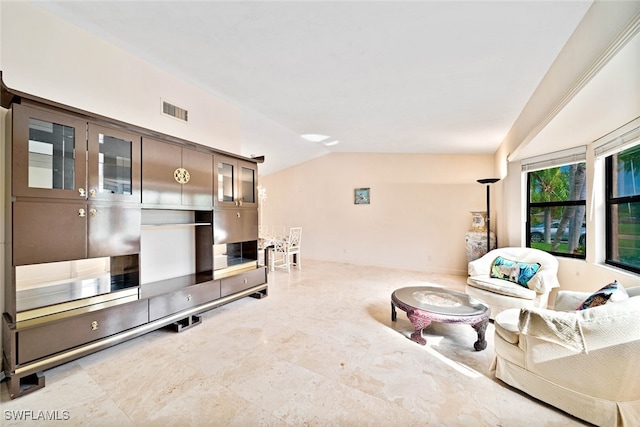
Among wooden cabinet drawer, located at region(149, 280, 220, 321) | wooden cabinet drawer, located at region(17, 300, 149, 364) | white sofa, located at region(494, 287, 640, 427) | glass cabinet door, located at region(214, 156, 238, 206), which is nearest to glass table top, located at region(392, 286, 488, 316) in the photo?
white sofa, located at region(494, 287, 640, 427)

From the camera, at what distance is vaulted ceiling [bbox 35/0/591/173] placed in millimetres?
1755

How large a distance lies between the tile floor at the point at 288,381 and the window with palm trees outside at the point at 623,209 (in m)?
1.55

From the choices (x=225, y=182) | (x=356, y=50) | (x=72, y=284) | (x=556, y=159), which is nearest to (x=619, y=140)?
(x=556, y=159)

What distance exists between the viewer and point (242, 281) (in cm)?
338

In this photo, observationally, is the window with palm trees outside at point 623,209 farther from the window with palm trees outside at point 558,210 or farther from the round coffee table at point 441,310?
the round coffee table at point 441,310

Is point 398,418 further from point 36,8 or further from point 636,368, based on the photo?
point 36,8

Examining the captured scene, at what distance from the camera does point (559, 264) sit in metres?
3.34

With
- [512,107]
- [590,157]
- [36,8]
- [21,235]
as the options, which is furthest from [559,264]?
[36,8]

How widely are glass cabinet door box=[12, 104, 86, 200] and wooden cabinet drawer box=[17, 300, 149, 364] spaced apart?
962mm

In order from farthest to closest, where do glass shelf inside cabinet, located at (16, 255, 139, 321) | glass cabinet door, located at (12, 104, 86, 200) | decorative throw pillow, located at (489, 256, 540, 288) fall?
decorative throw pillow, located at (489, 256, 540, 288)
glass shelf inside cabinet, located at (16, 255, 139, 321)
glass cabinet door, located at (12, 104, 86, 200)

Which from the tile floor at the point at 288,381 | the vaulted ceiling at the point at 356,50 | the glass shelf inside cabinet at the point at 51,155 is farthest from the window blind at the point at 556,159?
the glass shelf inside cabinet at the point at 51,155

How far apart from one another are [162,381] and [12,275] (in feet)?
4.20

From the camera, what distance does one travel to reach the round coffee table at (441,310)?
2.33m

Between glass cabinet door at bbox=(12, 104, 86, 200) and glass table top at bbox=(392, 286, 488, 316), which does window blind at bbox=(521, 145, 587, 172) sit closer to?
glass table top at bbox=(392, 286, 488, 316)
